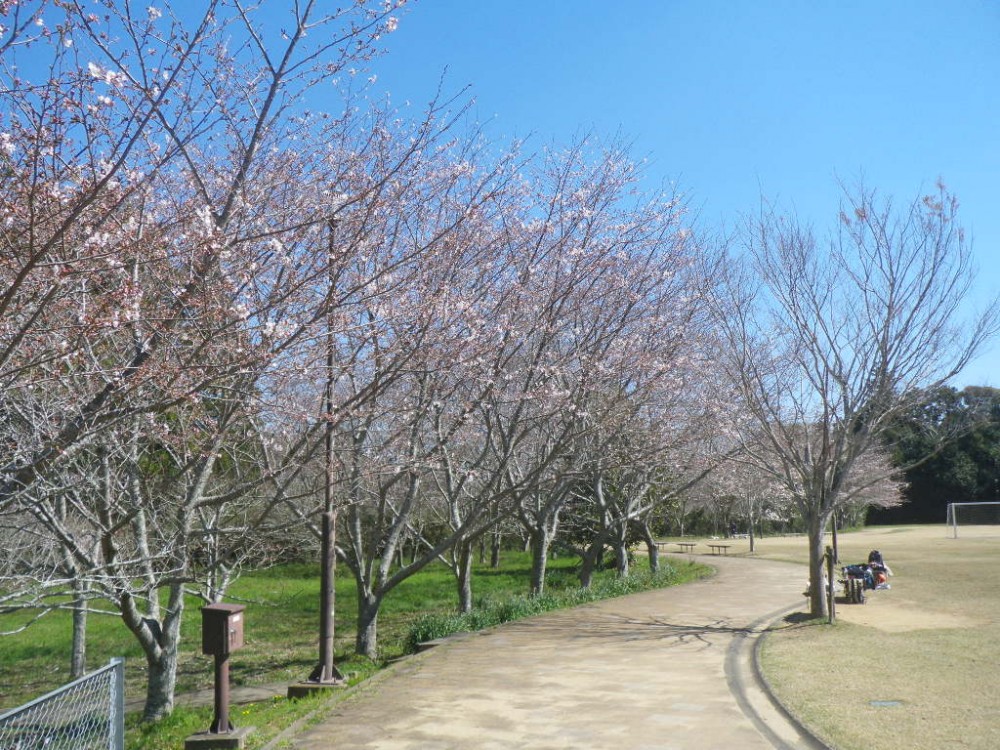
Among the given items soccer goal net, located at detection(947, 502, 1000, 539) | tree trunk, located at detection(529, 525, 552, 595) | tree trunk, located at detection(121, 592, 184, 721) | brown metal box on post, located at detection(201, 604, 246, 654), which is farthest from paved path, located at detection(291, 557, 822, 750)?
soccer goal net, located at detection(947, 502, 1000, 539)

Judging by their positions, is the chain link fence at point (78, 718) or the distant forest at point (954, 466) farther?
the distant forest at point (954, 466)

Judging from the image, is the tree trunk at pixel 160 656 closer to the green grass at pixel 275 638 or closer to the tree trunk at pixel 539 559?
the green grass at pixel 275 638

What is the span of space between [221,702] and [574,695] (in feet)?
11.3

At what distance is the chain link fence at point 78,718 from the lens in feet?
16.2

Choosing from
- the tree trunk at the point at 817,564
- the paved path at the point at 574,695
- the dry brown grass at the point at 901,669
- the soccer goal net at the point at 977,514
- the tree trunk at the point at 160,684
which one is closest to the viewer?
the paved path at the point at 574,695

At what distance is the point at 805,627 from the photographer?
13.7 meters

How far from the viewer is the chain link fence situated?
16.2 feet

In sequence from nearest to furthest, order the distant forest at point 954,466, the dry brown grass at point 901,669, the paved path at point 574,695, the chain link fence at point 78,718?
1. the chain link fence at point 78,718
2. the paved path at point 574,695
3. the dry brown grass at point 901,669
4. the distant forest at point 954,466

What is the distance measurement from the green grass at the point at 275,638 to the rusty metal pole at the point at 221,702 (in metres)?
0.28

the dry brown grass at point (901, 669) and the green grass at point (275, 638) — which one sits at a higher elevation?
the dry brown grass at point (901, 669)

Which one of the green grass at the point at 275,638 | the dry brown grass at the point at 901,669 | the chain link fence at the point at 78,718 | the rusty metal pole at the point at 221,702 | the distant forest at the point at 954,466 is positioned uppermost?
the distant forest at the point at 954,466

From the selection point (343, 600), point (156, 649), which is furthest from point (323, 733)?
point (343, 600)

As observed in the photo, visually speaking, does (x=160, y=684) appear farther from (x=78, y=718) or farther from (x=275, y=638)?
(x=275, y=638)

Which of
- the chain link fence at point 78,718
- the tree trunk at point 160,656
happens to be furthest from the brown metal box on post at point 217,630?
the tree trunk at point 160,656
